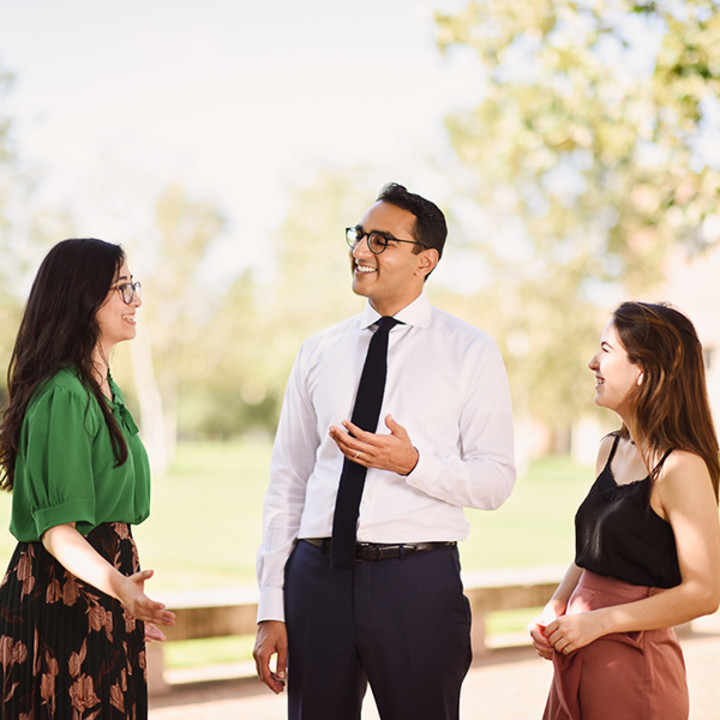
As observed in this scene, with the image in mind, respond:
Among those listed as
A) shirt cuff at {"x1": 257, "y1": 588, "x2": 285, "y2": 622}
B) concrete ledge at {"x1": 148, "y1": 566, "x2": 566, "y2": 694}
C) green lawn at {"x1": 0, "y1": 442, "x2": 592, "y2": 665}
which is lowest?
green lawn at {"x1": 0, "y1": 442, "x2": 592, "y2": 665}

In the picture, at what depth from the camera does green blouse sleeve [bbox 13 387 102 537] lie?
8.64 ft

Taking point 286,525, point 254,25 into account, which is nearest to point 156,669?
point 286,525

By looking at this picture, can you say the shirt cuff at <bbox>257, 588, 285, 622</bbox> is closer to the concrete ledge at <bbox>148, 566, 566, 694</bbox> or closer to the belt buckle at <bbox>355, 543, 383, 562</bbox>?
the belt buckle at <bbox>355, 543, 383, 562</bbox>

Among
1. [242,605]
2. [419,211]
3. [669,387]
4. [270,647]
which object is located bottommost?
[242,605]

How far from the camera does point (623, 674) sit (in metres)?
2.70

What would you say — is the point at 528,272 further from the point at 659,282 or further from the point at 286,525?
the point at 286,525

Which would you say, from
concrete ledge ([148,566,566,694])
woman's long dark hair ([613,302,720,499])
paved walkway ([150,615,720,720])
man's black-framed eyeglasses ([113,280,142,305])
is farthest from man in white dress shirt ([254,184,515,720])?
concrete ledge ([148,566,566,694])

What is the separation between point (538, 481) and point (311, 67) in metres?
30.4

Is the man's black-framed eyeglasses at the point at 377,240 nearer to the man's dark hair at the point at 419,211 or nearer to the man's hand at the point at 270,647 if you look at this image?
the man's dark hair at the point at 419,211

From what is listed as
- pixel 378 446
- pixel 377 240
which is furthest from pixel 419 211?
pixel 378 446

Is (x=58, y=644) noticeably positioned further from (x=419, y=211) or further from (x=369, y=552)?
(x=419, y=211)

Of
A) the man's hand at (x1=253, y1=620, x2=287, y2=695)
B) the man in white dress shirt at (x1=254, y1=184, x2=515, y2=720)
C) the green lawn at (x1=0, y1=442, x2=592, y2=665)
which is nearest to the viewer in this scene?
the man in white dress shirt at (x1=254, y1=184, x2=515, y2=720)

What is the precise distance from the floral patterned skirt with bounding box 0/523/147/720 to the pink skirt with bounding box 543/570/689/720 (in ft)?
4.36

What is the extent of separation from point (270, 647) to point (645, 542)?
48.3 inches
